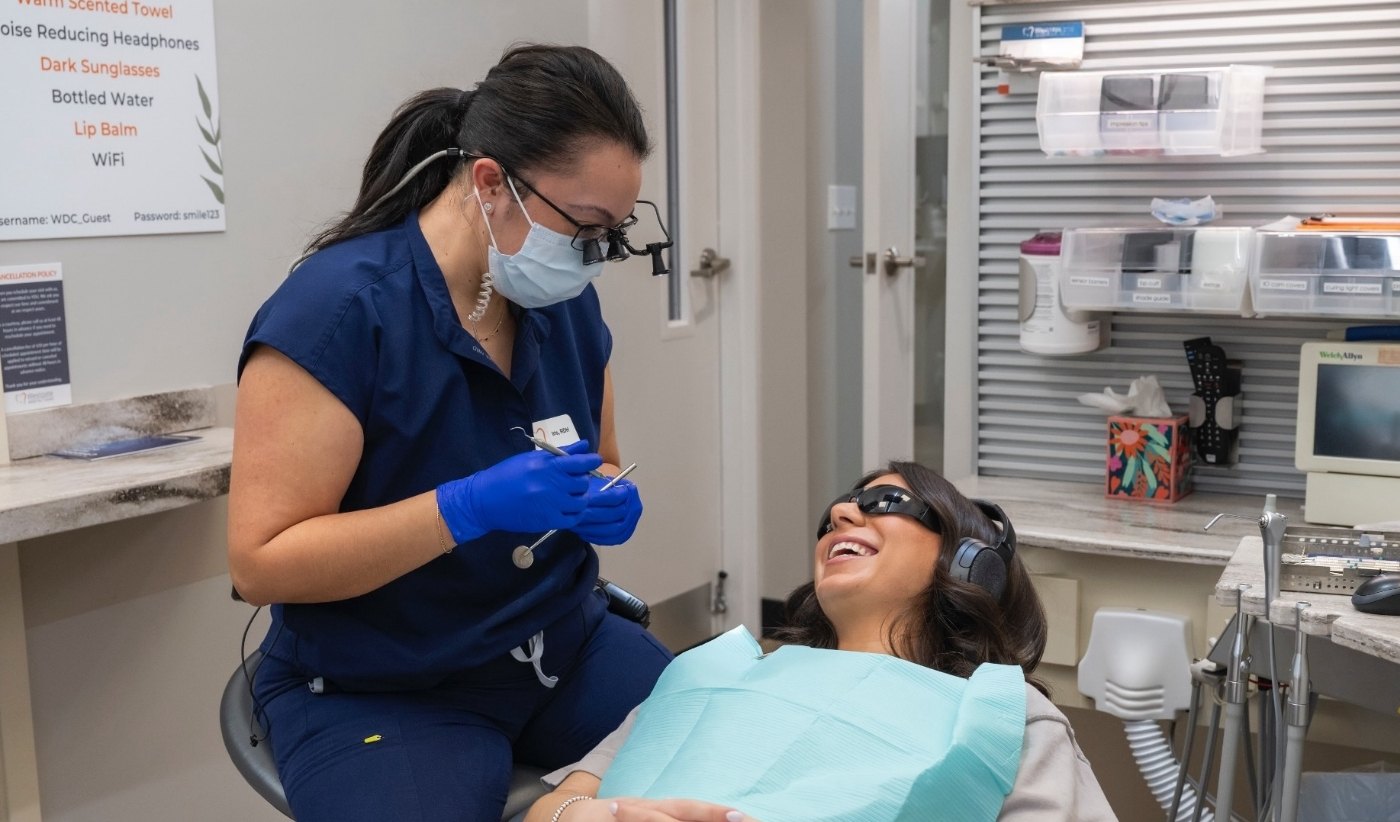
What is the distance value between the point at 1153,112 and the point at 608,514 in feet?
4.98

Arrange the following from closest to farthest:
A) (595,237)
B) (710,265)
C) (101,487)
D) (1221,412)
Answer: (595,237) → (101,487) → (1221,412) → (710,265)

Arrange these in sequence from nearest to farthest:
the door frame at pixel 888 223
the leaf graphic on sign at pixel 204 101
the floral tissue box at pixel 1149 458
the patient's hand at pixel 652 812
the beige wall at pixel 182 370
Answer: the patient's hand at pixel 652 812 → the beige wall at pixel 182 370 → the leaf graphic on sign at pixel 204 101 → the floral tissue box at pixel 1149 458 → the door frame at pixel 888 223

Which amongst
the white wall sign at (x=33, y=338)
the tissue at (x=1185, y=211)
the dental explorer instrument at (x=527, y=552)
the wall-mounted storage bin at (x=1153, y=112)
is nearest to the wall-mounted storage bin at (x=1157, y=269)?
the tissue at (x=1185, y=211)

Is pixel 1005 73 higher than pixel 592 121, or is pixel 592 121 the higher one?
pixel 1005 73

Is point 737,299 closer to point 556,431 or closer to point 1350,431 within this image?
point 1350,431

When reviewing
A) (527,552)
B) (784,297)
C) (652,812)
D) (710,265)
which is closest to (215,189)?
(527,552)

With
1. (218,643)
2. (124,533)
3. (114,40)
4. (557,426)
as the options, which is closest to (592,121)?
(557,426)

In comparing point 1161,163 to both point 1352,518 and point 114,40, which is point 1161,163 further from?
point 114,40

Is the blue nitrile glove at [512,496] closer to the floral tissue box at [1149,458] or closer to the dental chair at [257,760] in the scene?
the dental chair at [257,760]

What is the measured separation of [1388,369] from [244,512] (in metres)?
1.96

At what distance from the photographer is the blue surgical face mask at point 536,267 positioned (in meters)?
1.65

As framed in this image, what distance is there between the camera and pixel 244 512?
1491 mm

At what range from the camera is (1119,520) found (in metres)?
2.55

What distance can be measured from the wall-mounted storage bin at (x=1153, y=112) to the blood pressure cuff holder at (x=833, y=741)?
56.5 inches
